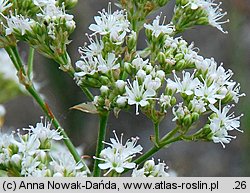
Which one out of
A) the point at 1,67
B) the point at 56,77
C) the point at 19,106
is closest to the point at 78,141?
the point at 56,77

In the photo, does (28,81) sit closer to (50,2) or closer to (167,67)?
(50,2)

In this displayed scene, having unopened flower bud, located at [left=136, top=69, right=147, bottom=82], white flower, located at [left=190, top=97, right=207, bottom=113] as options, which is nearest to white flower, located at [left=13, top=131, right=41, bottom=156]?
unopened flower bud, located at [left=136, top=69, right=147, bottom=82]

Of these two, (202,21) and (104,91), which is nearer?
(104,91)

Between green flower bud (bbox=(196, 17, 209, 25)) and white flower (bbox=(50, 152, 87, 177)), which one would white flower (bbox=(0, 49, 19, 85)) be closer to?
green flower bud (bbox=(196, 17, 209, 25))

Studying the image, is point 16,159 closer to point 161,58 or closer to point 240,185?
point 161,58

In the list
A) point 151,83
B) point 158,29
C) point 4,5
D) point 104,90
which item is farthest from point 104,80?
point 4,5

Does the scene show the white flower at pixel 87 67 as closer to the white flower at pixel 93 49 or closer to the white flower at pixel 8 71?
the white flower at pixel 93 49
